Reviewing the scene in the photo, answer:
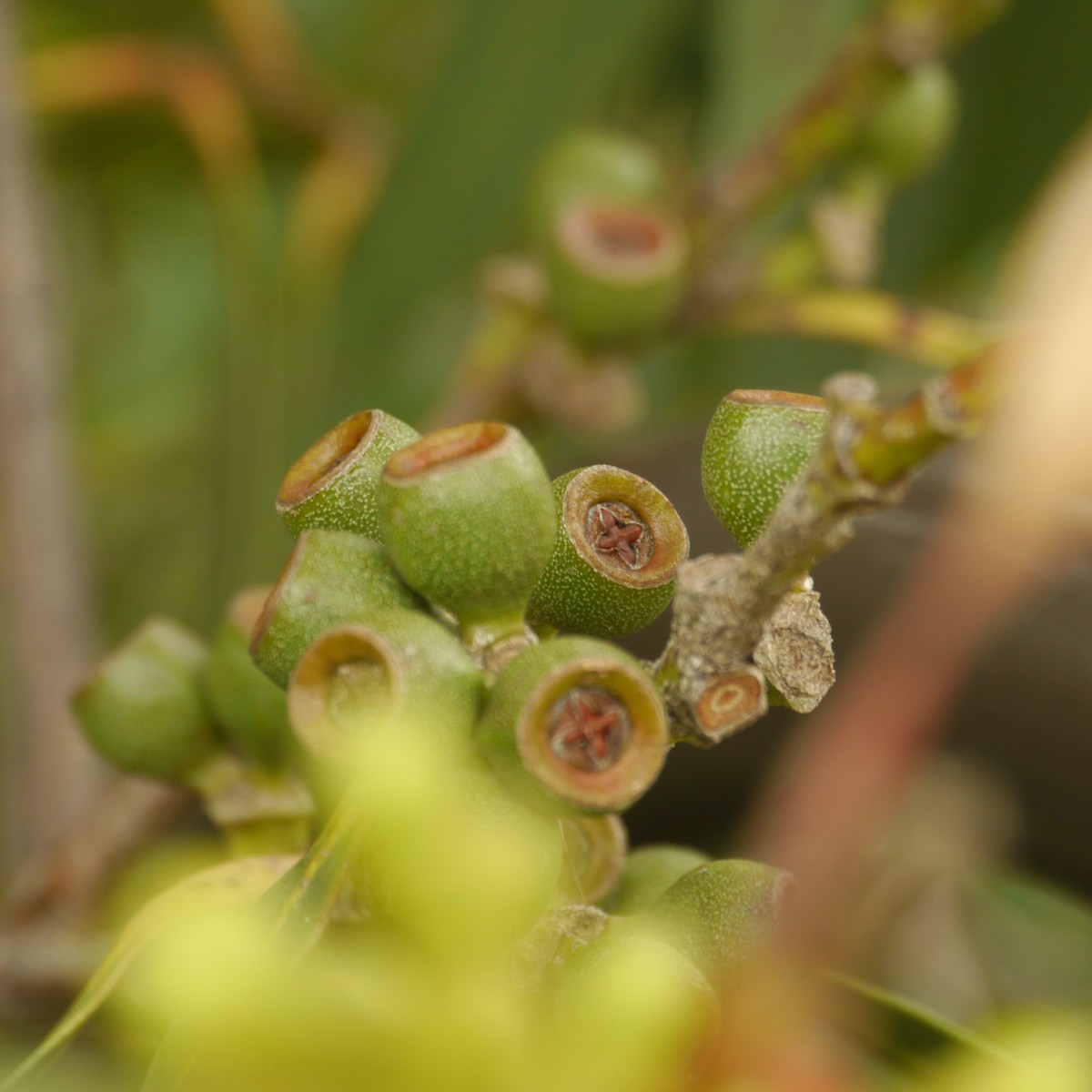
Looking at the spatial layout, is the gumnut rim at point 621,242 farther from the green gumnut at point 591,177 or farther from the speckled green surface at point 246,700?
the speckled green surface at point 246,700

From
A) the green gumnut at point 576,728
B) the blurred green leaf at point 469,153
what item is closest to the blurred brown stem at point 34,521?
the blurred green leaf at point 469,153

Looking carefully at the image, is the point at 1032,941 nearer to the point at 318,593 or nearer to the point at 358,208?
the point at 318,593

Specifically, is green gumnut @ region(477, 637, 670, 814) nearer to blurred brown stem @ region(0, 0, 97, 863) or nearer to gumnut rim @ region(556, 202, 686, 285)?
gumnut rim @ region(556, 202, 686, 285)

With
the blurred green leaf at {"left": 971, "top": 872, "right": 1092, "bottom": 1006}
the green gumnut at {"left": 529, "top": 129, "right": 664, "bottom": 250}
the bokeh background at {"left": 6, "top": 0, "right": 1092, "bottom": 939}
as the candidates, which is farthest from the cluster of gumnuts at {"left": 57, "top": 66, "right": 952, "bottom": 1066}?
the green gumnut at {"left": 529, "top": 129, "right": 664, "bottom": 250}

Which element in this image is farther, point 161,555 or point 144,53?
point 161,555

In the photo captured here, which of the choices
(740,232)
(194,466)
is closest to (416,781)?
(740,232)

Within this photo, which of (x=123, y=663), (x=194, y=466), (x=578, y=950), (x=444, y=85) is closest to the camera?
(x=578, y=950)

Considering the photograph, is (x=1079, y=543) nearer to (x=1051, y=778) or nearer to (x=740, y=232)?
(x=1051, y=778)
